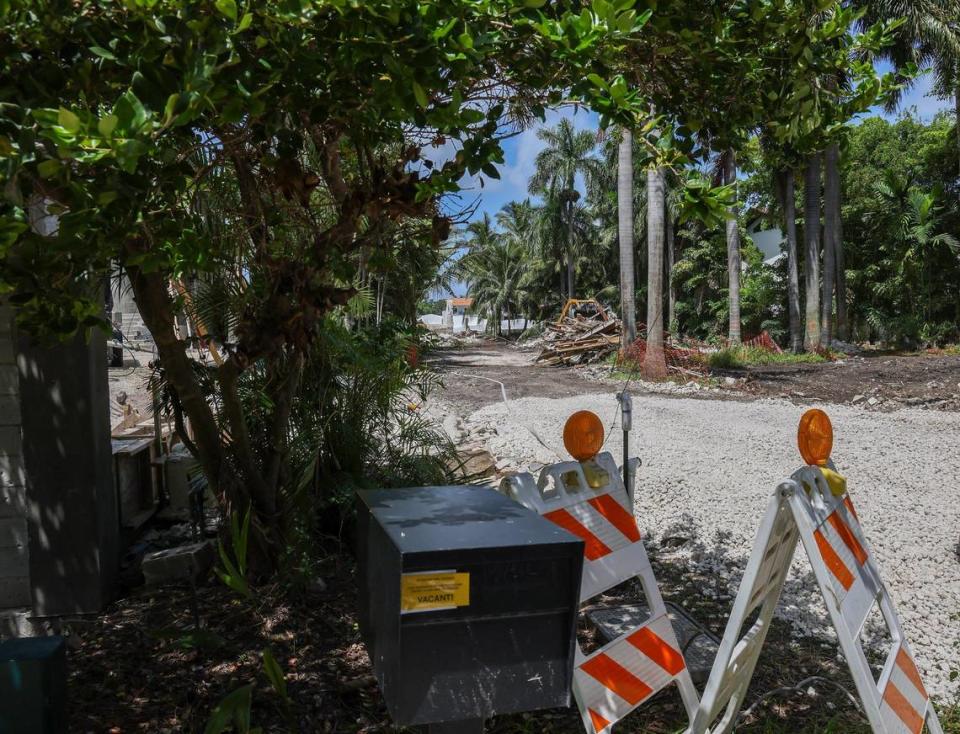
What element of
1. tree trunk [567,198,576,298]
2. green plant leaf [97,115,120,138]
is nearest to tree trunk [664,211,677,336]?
tree trunk [567,198,576,298]

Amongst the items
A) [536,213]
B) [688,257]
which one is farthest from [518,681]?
[536,213]

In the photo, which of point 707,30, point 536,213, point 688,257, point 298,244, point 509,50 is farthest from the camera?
point 536,213

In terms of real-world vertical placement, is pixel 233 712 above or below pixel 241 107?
below

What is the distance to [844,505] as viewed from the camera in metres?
2.81

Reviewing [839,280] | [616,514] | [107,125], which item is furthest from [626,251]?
[107,125]

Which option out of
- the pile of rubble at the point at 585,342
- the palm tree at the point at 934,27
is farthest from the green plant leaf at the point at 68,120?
the palm tree at the point at 934,27

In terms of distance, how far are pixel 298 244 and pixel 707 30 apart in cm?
242

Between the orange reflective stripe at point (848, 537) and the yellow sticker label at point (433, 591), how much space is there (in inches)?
62.8

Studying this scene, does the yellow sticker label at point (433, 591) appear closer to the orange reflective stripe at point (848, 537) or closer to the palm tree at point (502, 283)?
the orange reflective stripe at point (848, 537)

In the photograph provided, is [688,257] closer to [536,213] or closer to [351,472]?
[536,213]

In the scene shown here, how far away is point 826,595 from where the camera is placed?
246 centimetres

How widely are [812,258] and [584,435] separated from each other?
90.3 ft

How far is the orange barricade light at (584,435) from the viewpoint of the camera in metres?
3.00

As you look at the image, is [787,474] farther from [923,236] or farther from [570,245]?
[570,245]
